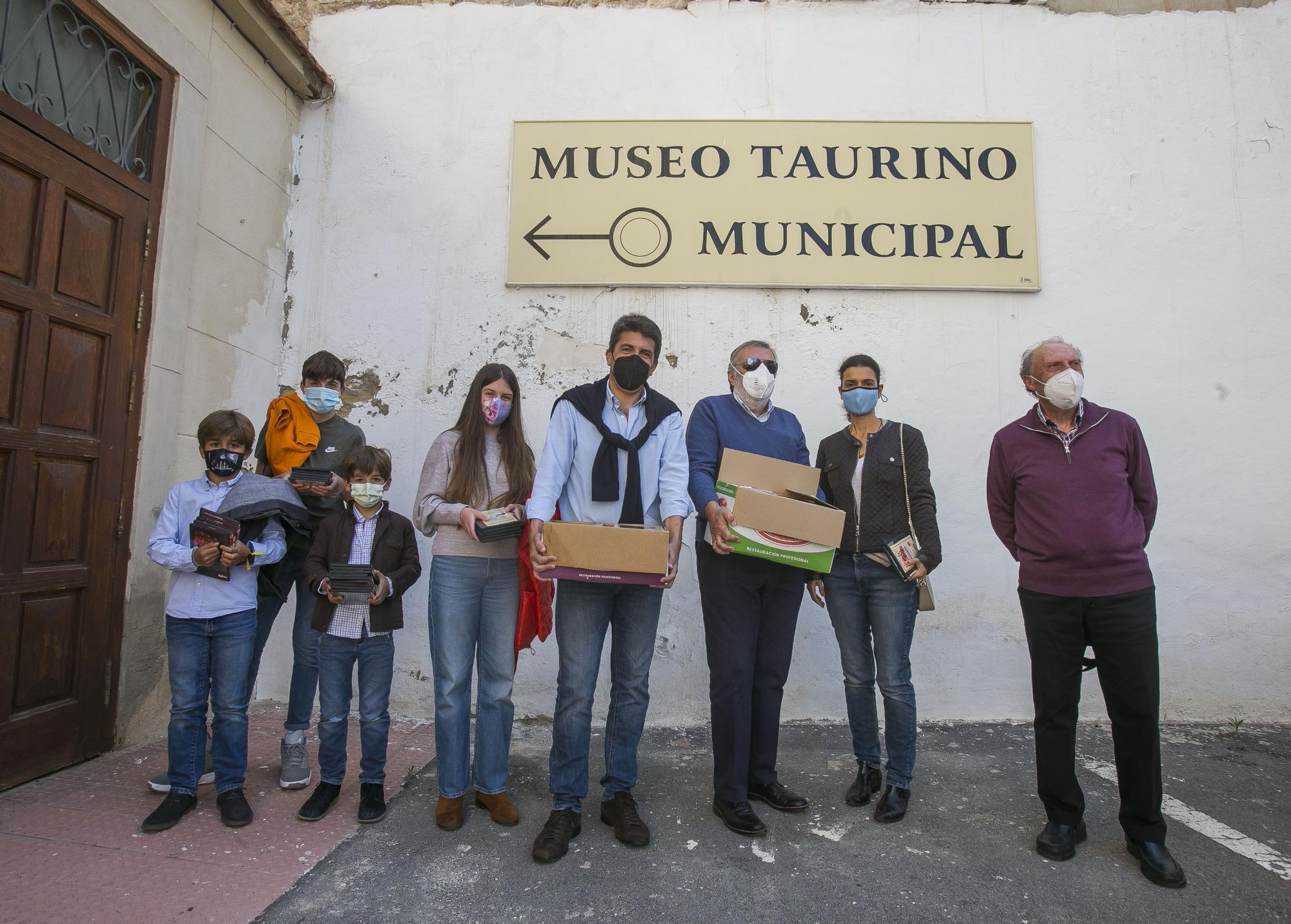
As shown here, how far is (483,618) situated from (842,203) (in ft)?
11.3

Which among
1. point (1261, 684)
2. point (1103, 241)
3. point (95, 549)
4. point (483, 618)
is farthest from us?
point (1103, 241)

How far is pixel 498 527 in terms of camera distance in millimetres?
2840

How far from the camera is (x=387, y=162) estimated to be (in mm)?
4855

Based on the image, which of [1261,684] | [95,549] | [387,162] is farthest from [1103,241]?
[95,549]

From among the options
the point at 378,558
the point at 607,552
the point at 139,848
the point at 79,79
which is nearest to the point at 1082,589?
the point at 607,552

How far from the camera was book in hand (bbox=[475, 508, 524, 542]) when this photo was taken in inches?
111

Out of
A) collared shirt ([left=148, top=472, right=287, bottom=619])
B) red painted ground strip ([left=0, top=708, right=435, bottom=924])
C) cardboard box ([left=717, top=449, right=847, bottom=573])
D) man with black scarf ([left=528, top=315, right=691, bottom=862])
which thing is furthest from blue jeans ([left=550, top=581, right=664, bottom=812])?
collared shirt ([left=148, top=472, right=287, bottom=619])

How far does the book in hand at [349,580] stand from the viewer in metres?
2.95

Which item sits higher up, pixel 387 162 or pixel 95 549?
pixel 387 162

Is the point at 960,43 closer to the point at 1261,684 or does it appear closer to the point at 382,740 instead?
the point at 1261,684

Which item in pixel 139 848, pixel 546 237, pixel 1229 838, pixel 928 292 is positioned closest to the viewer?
pixel 139 848

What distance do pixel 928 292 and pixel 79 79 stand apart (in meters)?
4.57

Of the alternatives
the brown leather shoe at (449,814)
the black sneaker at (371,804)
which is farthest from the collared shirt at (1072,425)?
the black sneaker at (371,804)

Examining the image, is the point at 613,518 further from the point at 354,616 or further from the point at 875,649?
the point at 875,649
